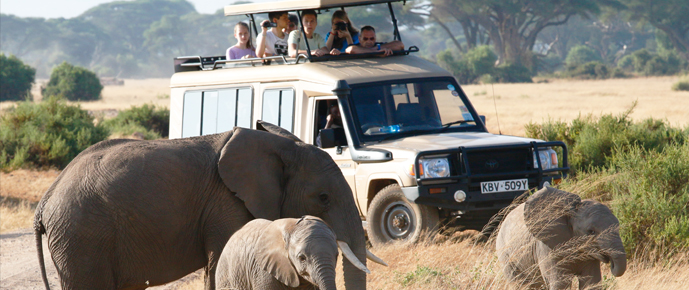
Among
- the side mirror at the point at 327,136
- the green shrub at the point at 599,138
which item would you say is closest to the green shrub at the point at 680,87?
the green shrub at the point at 599,138

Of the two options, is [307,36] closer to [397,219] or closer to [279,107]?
[279,107]

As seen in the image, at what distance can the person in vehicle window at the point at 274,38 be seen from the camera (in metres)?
9.79

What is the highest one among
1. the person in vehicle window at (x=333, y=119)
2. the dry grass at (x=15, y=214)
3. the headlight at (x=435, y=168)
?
the person in vehicle window at (x=333, y=119)

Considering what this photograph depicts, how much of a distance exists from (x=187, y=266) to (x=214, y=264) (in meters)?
0.29

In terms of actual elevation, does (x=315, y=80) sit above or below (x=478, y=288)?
above

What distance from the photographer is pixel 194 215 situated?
5336 millimetres

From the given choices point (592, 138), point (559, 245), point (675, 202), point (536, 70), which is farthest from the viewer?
point (536, 70)

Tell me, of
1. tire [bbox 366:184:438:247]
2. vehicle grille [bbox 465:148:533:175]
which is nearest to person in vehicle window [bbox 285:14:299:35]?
tire [bbox 366:184:438:247]

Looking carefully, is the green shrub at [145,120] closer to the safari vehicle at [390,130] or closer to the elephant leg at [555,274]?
the safari vehicle at [390,130]

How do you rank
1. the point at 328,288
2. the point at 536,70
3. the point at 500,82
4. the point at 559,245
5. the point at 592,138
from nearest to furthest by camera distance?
the point at 328,288 → the point at 559,245 → the point at 592,138 → the point at 500,82 → the point at 536,70

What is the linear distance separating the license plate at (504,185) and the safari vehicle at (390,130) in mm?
10

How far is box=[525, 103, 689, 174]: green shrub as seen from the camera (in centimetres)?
1110

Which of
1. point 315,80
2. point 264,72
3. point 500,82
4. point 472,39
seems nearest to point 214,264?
point 315,80

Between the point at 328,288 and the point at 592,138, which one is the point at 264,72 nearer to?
the point at 592,138
